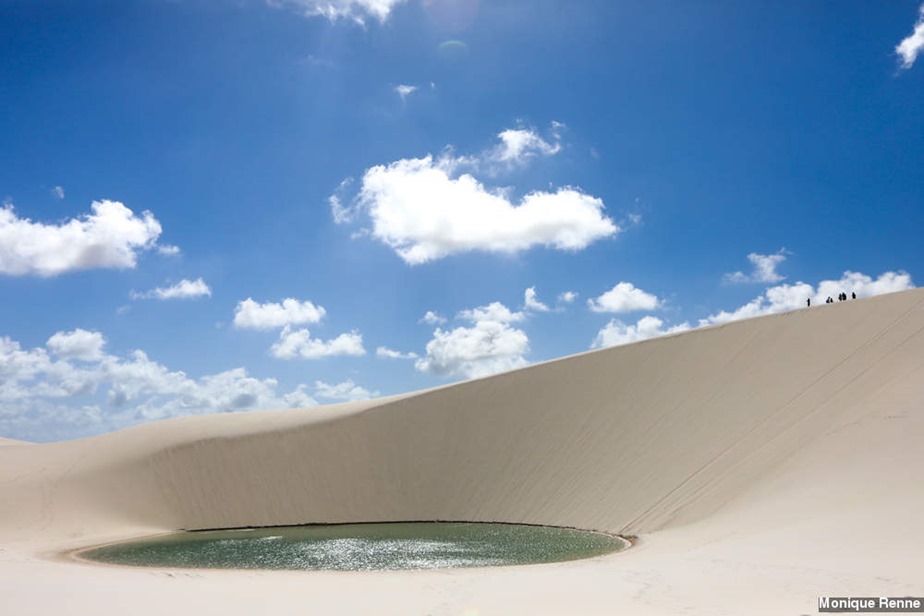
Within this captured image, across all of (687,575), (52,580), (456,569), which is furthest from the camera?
(456,569)

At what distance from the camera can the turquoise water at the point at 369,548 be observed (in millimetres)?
18109

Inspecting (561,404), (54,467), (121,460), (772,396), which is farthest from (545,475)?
(54,467)

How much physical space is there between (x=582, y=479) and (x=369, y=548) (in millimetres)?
8047

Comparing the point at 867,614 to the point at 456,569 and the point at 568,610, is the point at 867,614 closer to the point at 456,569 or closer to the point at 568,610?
the point at 568,610

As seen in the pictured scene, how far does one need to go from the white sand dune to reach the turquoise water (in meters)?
1.35

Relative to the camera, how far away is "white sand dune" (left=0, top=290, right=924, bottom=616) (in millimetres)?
11305

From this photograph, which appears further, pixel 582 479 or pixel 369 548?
pixel 582 479

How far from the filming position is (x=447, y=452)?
30844 mm

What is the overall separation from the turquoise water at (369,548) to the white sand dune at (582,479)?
1353mm

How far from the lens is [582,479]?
25031 mm

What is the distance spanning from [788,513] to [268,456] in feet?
80.1

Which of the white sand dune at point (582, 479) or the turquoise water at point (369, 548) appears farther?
the turquoise water at point (369, 548)

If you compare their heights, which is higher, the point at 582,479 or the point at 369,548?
the point at 582,479

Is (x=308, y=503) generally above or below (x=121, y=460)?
below
